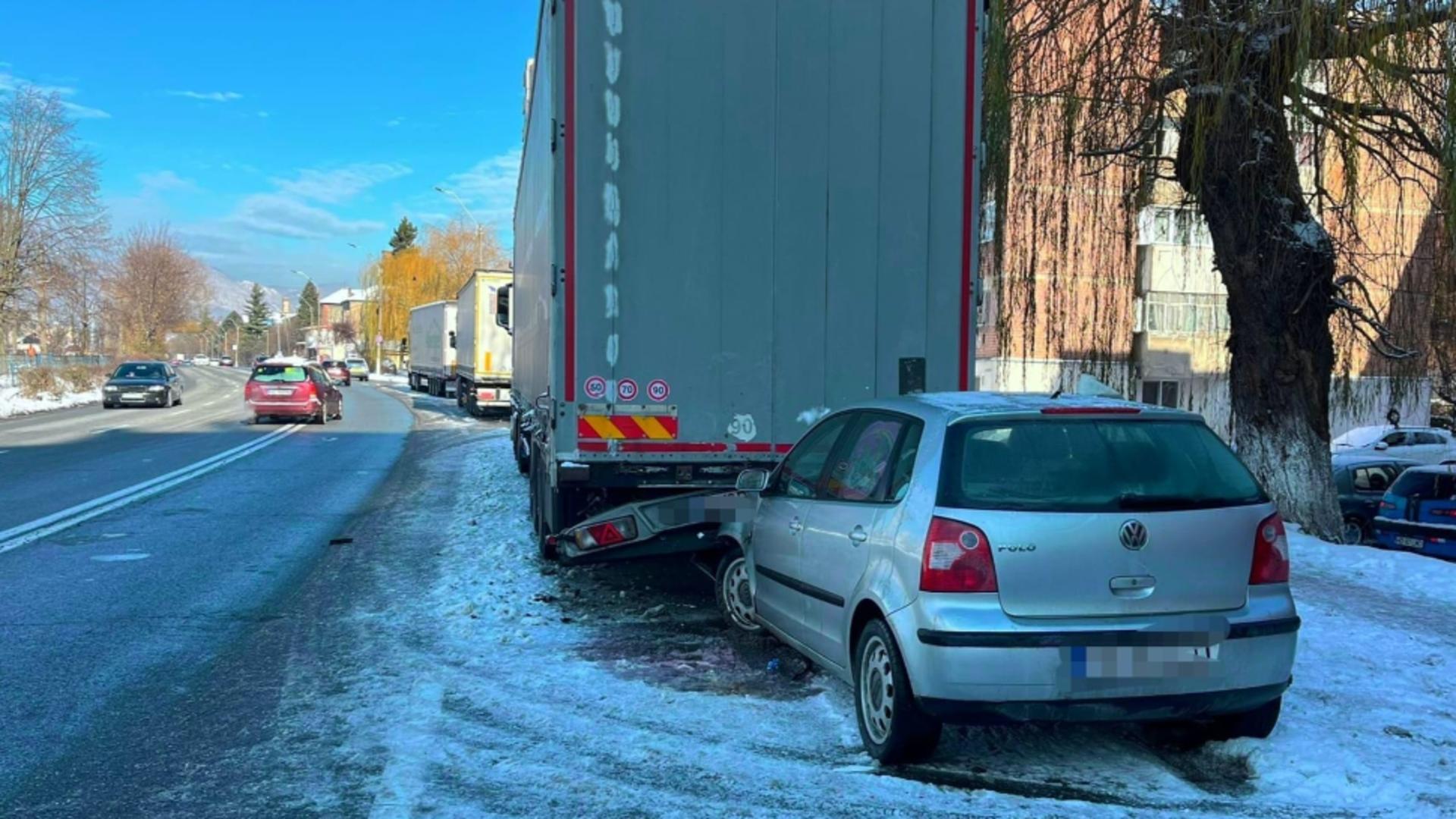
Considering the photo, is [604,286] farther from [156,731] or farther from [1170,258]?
[1170,258]

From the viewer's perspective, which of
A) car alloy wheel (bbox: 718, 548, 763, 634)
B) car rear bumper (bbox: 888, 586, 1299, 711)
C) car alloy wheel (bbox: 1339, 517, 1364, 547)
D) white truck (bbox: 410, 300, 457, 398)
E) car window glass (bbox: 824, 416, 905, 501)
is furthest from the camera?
white truck (bbox: 410, 300, 457, 398)

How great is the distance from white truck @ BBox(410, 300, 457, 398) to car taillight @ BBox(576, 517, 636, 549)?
103 feet

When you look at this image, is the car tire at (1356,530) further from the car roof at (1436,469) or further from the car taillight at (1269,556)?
the car taillight at (1269,556)

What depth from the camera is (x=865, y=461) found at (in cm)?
479

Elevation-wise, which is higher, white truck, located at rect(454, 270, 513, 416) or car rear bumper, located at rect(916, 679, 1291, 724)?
white truck, located at rect(454, 270, 513, 416)

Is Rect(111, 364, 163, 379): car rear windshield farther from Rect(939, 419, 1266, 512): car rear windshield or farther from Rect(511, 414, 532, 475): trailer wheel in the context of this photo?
Rect(939, 419, 1266, 512): car rear windshield

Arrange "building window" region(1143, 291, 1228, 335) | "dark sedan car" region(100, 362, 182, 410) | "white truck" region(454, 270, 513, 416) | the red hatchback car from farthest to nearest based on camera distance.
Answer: "dark sedan car" region(100, 362, 182, 410)
"white truck" region(454, 270, 513, 416)
"building window" region(1143, 291, 1228, 335)
the red hatchback car

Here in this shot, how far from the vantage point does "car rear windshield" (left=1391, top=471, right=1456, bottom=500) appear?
42.2ft

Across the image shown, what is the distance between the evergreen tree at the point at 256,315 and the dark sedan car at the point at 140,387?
120860 millimetres

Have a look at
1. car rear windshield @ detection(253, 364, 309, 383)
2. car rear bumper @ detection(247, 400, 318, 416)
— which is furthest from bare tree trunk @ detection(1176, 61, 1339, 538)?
car rear windshield @ detection(253, 364, 309, 383)

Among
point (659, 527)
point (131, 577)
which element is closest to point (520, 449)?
point (131, 577)

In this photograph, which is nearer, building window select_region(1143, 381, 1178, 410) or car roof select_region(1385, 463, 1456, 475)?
car roof select_region(1385, 463, 1456, 475)

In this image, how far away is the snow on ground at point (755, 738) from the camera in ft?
12.9

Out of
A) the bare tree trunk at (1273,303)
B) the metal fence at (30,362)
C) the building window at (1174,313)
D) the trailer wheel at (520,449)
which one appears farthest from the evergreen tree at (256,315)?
the bare tree trunk at (1273,303)
